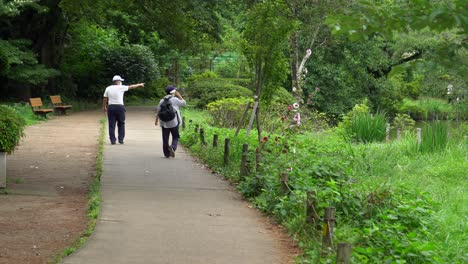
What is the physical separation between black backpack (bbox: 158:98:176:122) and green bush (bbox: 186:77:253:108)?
45.4 feet

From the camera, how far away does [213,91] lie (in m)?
31.2

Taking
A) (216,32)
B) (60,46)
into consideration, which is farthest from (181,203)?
(60,46)

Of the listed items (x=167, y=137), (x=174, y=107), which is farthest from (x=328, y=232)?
(x=174, y=107)

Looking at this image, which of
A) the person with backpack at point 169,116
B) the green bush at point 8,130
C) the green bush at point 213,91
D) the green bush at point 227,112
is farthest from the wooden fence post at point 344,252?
the green bush at point 213,91

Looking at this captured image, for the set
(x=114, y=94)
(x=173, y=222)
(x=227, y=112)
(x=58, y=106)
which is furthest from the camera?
(x=58, y=106)

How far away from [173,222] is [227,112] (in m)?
14.3

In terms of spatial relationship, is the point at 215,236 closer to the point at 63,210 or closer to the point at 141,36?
the point at 63,210

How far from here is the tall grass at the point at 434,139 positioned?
1545 cm

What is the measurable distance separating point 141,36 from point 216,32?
877 cm

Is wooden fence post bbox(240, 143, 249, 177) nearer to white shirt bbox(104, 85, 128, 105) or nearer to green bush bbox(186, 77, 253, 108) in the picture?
white shirt bbox(104, 85, 128, 105)

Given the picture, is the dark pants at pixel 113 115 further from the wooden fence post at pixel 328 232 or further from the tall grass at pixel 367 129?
the wooden fence post at pixel 328 232

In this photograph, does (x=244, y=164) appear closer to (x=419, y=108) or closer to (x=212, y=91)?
(x=212, y=91)

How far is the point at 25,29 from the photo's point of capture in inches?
1223

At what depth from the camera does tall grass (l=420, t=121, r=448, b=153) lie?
15.4 metres
